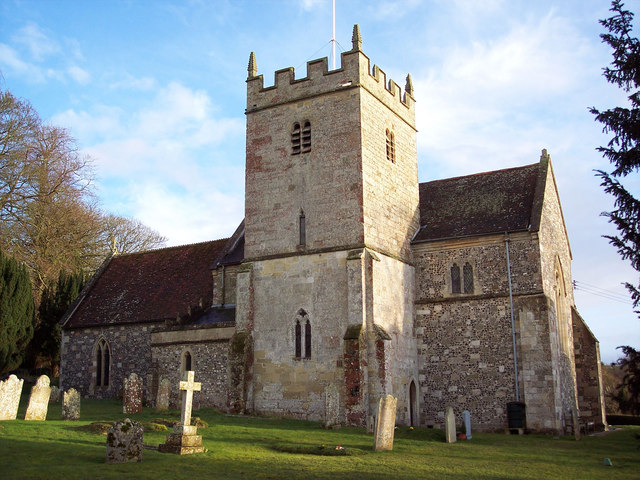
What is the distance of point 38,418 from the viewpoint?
18969 mm

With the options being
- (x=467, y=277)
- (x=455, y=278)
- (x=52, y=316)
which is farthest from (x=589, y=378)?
(x=52, y=316)

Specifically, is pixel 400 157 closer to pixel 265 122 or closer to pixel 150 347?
pixel 265 122

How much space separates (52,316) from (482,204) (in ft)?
76.6

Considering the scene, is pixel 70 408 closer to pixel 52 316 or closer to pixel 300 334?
pixel 300 334

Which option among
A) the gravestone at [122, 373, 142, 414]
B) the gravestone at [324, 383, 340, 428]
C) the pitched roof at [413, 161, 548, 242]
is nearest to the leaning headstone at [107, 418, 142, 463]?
the gravestone at [324, 383, 340, 428]

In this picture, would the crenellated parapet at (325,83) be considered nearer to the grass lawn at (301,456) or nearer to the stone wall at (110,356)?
the stone wall at (110,356)

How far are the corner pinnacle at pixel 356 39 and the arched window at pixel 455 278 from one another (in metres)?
9.11

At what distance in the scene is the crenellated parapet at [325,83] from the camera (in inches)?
1013

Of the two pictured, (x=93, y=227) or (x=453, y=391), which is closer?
(x=453, y=391)

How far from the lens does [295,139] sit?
2641 centimetres

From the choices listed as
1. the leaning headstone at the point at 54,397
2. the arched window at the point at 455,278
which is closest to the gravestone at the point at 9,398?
the leaning headstone at the point at 54,397

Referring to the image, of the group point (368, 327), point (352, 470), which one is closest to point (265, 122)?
point (368, 327)

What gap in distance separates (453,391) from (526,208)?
754cm

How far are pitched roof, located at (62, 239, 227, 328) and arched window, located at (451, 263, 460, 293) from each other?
10690 millimetres
